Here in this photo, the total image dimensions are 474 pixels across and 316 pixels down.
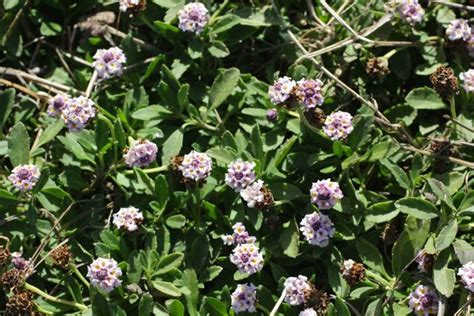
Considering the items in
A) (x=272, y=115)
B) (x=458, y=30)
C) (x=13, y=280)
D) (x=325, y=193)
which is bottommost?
(x=13, y=280)

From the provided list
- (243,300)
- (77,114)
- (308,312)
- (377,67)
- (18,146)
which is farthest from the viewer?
(377,67)

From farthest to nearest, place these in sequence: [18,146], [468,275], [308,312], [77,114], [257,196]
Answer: [18,146]
[77,114]
[257,196]
[308,312]
[468,275]

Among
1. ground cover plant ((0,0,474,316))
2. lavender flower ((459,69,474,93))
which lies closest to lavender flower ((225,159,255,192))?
ground cover plant ((0,0,474,316))

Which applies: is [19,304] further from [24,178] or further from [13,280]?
[24,178]

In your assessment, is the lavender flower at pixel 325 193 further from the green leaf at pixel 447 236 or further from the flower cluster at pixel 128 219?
the flower cluster at pixel 128 219

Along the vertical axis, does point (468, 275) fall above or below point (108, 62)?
below

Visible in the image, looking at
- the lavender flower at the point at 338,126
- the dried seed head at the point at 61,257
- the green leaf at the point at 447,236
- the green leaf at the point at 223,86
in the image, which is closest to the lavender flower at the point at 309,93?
the lavender flower at the point at 338,126

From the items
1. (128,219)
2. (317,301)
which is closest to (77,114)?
(128,219)
